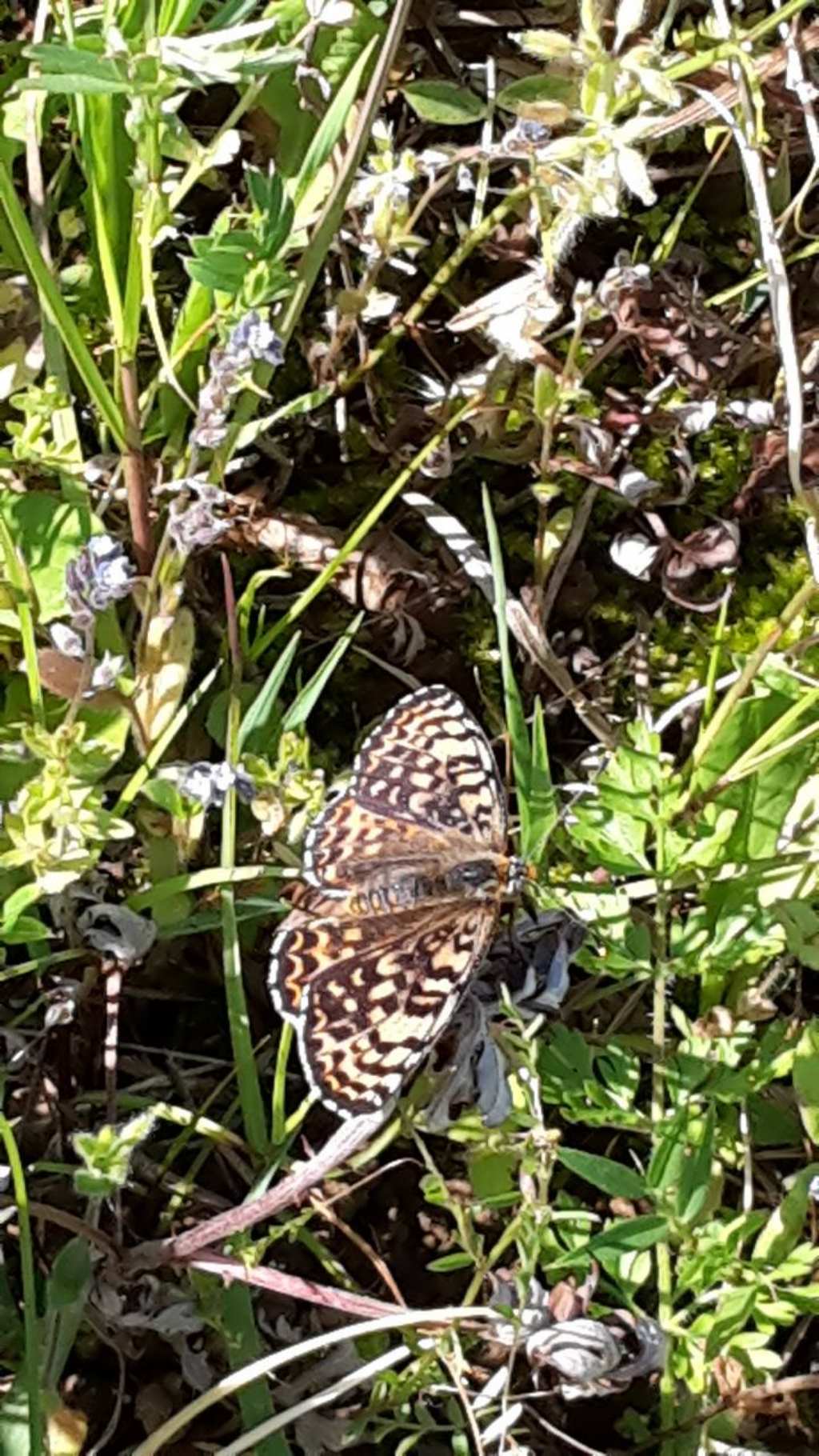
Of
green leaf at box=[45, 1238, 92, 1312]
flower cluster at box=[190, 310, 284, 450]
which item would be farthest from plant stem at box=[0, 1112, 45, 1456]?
flower cluster at box=[190, 310, 284, 450]

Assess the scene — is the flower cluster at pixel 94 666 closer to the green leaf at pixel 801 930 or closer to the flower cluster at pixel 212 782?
the flower cluster at pixel 212 782

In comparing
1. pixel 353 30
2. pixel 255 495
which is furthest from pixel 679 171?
pixel 255 495

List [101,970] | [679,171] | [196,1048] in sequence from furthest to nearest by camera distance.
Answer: [679,171]
[196,1048]
[101,970]

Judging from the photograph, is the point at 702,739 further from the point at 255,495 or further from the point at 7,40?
the point at 7,40

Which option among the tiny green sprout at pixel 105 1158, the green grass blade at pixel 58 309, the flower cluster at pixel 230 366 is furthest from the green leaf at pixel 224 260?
the tiny green sprout at pixel 105 1158

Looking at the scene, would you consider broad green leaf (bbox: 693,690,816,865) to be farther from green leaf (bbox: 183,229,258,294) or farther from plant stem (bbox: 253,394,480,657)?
green leaf (bbox: 183,229,258,294)

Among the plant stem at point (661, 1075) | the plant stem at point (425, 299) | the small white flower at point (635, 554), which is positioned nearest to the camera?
the plant stem at point (661, 1075)
